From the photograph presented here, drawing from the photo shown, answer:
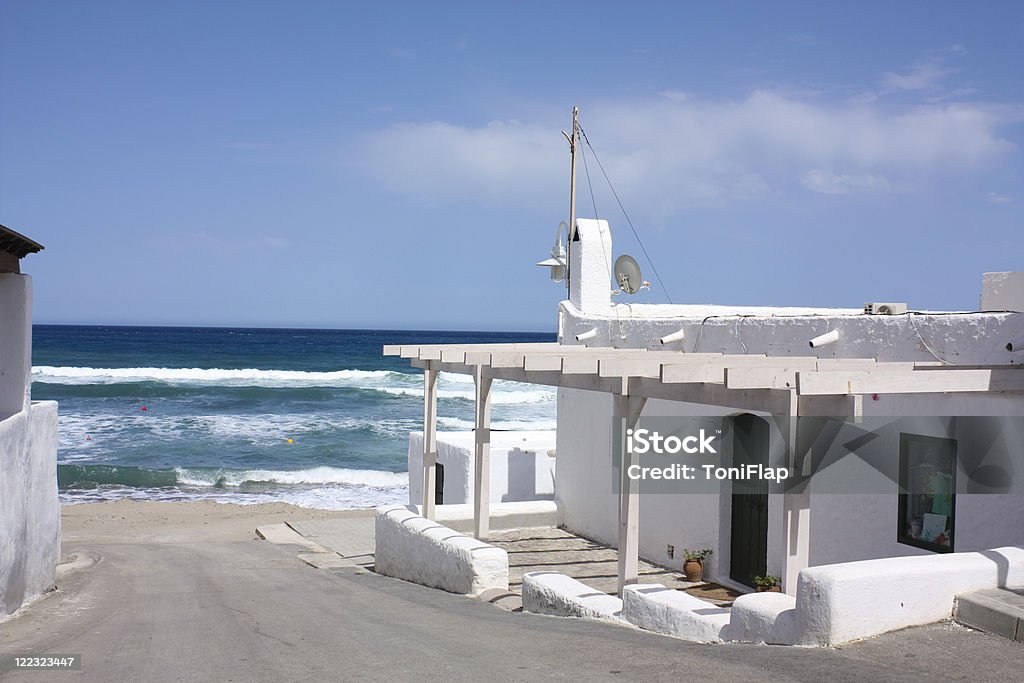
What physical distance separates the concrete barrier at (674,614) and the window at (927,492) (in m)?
2.52

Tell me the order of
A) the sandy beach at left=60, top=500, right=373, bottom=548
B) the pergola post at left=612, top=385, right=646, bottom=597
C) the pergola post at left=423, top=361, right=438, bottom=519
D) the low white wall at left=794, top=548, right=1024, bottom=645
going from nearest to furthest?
1. the low white wall at left=794, top=548, right=1024, bottom=645
2. the pergola post at left=612, top=385, right=646, bottom=597
3. the pergola post at left=423, top=361, right=438, bottom=519
4. the sandy beach at left=60, top=500, right=373, bottom=548

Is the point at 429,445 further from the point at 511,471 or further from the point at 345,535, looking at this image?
the point at 345,535

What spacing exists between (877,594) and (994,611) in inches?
26.2

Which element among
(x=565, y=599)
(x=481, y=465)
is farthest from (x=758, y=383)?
(x=481, y=465)

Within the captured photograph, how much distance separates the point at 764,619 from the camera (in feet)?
19.0

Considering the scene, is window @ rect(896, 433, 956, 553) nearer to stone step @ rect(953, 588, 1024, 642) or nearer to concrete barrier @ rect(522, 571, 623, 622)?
stone step @ rect(953, 588, 1024, 642)

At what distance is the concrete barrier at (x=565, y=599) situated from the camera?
732cm

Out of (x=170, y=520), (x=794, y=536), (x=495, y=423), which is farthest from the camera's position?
(x=495, y=423)

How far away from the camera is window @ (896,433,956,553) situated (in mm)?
7711

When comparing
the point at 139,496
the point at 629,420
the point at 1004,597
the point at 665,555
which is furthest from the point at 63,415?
the point at 1004,597

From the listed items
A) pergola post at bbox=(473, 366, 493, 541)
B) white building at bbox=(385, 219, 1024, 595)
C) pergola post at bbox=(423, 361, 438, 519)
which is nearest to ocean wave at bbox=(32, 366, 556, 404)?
pergola post at bbox=(423, 361, 438, 519)

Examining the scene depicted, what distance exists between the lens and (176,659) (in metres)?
6.35

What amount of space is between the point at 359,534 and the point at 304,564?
2.99m

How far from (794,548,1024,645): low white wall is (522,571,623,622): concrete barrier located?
200 cm
